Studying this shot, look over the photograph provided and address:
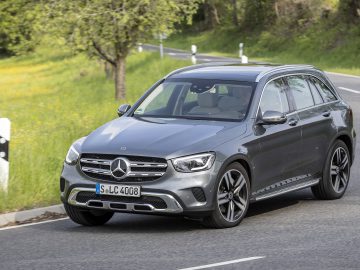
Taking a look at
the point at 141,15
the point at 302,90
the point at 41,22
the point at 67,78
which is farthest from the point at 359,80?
the point at 67,78

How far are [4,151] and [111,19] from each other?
17272 mm

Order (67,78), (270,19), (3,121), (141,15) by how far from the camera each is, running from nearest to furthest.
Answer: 1. (3,121)
2. (141,15)
3. (67,78)
4. (270,19)

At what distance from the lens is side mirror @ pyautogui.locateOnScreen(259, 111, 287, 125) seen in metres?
10.1

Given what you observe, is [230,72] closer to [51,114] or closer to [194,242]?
[194,242]

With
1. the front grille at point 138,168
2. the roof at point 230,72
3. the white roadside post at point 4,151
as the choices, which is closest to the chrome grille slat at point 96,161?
the front grille at point 138,168

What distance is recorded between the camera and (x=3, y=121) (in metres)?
10.9

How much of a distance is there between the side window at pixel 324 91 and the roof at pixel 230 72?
15.6 inches

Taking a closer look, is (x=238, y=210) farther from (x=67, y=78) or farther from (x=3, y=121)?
(x=67, y=78)

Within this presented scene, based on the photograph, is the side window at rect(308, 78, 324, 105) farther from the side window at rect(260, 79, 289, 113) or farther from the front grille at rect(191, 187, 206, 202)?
the front grille at rect(191, 187, 206, 202)

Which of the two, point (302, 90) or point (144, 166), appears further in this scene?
point (302, 90)

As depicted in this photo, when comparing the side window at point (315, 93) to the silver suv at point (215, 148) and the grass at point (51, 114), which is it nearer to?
the silver suv at point (215, 148)

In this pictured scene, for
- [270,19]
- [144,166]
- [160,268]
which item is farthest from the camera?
[270,19]

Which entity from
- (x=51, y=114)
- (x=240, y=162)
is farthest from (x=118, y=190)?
(x=51, y=114)

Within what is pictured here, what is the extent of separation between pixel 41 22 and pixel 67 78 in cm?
3003
